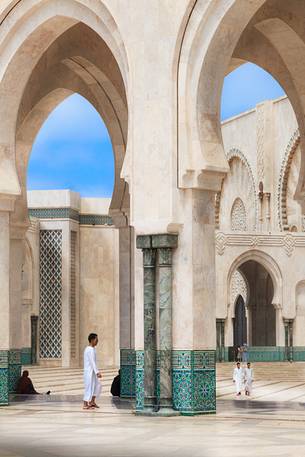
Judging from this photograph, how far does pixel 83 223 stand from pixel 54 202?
31.2 inches

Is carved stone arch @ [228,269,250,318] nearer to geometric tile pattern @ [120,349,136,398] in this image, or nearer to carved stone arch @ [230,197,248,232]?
carved stone arch @ [230,197,248,232]

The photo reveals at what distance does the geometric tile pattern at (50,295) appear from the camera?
19484 millimetres

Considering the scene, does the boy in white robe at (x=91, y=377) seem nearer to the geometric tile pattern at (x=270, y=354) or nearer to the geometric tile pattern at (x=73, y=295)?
the geometric tile pattern at (x=73, y=295)

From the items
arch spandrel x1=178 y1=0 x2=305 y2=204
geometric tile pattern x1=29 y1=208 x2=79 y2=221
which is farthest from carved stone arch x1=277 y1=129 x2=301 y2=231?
arch spandrel x1=178 y1=0 x2=305 y2=204

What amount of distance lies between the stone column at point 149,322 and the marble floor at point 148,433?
20cm

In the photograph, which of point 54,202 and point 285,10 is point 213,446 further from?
point 54,202

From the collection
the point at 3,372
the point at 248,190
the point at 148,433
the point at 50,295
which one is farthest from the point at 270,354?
the point at 148,433

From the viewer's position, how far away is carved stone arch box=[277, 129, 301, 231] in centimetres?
2373

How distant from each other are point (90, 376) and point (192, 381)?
1.38 metres

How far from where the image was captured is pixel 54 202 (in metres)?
19.9

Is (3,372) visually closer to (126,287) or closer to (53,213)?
(126,287)

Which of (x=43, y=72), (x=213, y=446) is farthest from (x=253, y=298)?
(x=213, y=446)

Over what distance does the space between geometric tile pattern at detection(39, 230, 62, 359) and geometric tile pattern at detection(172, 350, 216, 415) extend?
12.6 meters

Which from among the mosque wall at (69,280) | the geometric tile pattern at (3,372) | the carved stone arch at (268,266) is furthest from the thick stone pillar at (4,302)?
the carved stone arch at (268,266)
